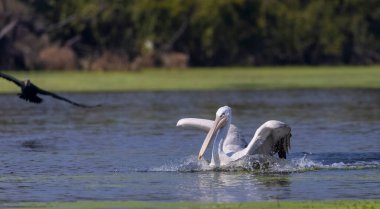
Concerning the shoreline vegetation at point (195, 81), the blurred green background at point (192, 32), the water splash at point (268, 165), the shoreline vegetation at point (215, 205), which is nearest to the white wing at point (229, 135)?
the water splash at point (268, 165)

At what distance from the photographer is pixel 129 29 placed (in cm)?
5341

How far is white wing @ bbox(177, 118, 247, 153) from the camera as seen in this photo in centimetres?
1480

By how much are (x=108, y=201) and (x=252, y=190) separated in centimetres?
160

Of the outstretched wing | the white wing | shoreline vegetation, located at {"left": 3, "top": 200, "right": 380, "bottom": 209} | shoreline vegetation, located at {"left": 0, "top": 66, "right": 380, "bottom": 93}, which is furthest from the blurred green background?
shoreline vegetation, located at {"left": 3, "top": 200, "right": 380, "bottom": 209}

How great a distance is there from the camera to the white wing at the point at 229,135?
48.5 feet

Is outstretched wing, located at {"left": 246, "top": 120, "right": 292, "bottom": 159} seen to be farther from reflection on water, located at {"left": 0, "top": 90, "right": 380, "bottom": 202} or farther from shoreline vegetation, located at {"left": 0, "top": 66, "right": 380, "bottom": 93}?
shoreline vegetation, located at {"left": 0, "top": 66, "right": 380, "bottom": 93}

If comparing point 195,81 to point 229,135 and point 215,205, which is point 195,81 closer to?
point 229,135

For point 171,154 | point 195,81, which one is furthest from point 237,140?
point 195,81

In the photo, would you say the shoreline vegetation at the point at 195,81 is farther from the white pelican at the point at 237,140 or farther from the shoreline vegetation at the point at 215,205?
the shoreline vegetation at the point at 215,205

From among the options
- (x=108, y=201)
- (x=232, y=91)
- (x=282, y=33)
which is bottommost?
(x=108, y=201)

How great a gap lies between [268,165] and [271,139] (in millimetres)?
381

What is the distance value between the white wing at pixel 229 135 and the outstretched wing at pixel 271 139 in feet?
1.39

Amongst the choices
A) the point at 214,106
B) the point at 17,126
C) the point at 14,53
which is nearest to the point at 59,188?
the point at 17,126

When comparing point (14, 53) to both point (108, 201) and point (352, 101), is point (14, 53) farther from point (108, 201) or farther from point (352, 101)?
point (108, 201)
